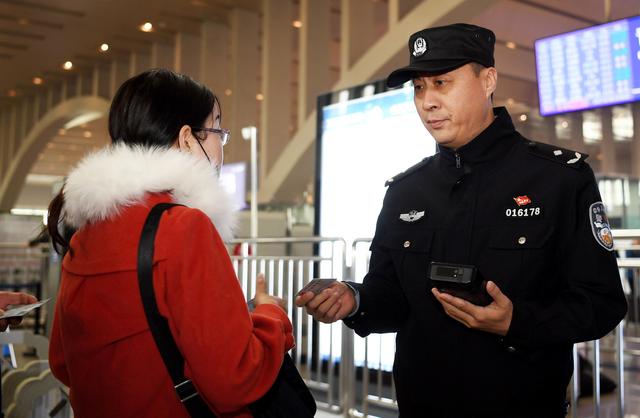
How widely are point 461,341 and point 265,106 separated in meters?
7.86

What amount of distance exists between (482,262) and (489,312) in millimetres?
217

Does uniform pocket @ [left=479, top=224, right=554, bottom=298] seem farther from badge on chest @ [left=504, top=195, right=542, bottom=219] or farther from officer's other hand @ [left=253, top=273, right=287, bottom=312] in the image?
officer's other hand @ [left=253, top=273, right=287, bottom=312]

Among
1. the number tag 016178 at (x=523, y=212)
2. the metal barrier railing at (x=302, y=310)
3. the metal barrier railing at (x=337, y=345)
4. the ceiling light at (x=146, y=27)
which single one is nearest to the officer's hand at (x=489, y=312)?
the number tag 016178 at (x=523, y=212)

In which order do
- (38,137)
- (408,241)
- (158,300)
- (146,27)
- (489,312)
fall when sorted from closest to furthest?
(158,300) < (489,312) < (408,241) < (146,27) < (38,137)

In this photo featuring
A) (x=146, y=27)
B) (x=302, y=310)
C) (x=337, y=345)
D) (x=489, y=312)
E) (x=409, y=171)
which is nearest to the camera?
(x=489, y=312)

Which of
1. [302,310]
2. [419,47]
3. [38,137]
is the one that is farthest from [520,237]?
[38,137]

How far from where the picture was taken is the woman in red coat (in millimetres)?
1246

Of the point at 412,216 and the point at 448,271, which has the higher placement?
the point at 412,216

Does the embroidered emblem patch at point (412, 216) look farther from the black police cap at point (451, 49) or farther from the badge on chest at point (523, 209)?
the black police cap at point (451, 49)

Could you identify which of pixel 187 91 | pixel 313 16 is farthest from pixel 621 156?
pixel 187 91

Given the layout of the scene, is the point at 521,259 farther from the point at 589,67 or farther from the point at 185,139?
the point at 589,67

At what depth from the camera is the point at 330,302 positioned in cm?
161

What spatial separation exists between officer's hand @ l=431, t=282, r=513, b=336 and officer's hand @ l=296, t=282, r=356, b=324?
0.31m

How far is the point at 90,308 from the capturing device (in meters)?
1.32
